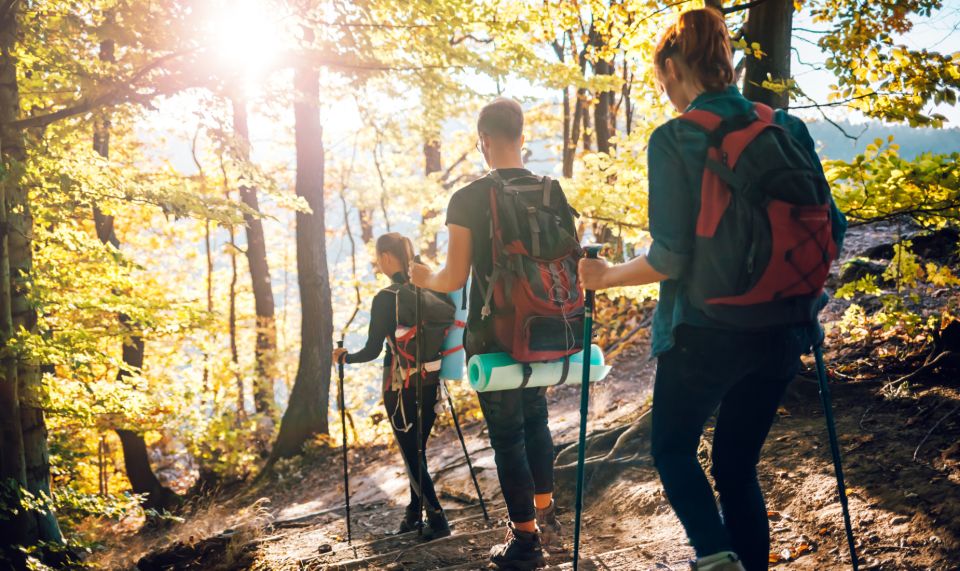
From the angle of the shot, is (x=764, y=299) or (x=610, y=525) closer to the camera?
(x=764, y=299)

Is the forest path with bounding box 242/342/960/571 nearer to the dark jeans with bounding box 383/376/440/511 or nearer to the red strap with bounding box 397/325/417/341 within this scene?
the dark jeans with bounding box 383/376/440/511

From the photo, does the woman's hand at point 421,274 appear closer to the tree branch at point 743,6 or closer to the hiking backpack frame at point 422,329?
the hiking backpack frame at point 422,329

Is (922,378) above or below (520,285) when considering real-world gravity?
below

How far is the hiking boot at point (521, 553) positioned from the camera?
3.27 meters

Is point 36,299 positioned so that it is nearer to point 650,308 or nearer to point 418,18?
point 418,18

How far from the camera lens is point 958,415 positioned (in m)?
3.82

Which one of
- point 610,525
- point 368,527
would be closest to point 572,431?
point 368,527

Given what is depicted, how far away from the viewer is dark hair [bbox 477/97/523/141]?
10.8ft

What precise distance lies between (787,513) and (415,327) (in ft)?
8.11

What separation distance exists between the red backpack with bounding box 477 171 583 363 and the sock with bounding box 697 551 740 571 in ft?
4.09

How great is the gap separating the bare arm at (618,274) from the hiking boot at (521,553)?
Answer: 1.60 metres

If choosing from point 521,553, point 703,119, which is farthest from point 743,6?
point 521,553

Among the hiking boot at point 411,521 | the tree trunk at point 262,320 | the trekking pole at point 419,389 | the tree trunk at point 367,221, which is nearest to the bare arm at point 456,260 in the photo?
the trekking pole at point 419,389

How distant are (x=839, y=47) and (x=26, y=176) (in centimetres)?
619
